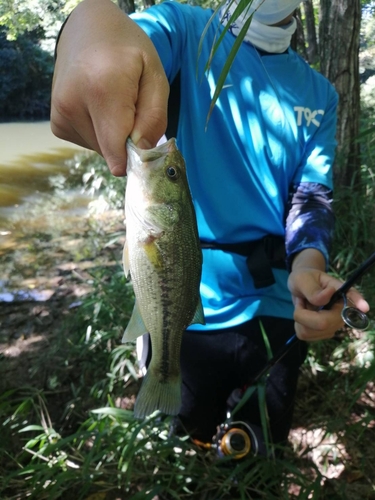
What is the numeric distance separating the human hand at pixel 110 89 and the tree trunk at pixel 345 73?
111 inches

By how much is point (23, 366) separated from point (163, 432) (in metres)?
1.39

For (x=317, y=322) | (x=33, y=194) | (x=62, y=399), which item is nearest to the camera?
(x=317, y=322)

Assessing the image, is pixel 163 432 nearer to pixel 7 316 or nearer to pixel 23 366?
pixel 23 366

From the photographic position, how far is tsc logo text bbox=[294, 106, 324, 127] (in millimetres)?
2221

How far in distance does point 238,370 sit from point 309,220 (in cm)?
93

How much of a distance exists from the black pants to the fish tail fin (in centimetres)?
75

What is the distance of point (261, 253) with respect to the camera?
2.17 metres

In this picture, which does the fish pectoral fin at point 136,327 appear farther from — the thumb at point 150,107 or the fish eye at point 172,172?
the thumb at point 150,107

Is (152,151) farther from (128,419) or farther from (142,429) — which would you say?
(142,429)

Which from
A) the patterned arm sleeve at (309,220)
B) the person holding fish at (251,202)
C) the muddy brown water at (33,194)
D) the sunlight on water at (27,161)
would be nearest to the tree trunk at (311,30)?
A: the muddy brown water at (33,194)

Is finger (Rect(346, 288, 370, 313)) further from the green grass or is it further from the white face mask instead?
the white face mask

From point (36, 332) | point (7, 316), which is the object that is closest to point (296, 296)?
point (36, 332)

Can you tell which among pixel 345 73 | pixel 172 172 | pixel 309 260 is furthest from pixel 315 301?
pixel 345 73

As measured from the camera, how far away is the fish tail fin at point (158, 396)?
4.99 ft
